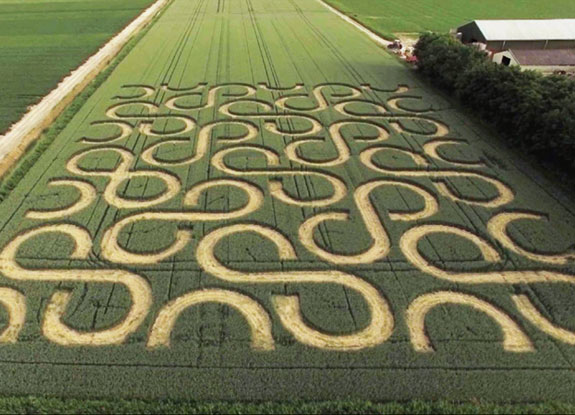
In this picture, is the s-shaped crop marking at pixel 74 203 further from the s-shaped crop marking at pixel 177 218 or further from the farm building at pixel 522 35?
the farm building at pixel 522 35

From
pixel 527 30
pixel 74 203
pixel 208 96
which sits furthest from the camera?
pixel 527 30

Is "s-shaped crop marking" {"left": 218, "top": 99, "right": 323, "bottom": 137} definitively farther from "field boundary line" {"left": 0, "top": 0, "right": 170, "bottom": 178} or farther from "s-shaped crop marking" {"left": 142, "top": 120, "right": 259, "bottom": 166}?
"field boundary line" {"left": 0, "top": 0, "right": 170, "bottom": 178}

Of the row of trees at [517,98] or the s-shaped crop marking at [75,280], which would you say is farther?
the row of trees at [517,98]

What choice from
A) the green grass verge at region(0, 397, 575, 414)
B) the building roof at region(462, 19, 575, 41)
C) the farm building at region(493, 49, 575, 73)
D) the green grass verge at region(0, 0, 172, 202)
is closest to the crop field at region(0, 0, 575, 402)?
the green grass verge at region(0, 397, 575, 414)

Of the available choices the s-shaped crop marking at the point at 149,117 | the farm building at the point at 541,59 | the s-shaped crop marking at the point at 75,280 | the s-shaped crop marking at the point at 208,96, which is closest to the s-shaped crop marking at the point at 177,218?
the s-shaped crop marking at the point at 75,280

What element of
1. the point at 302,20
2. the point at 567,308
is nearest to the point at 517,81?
the point at 567,308

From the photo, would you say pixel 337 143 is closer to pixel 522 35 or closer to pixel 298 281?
pixel 298 281

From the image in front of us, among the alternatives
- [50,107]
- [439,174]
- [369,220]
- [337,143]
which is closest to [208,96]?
[50,107]
